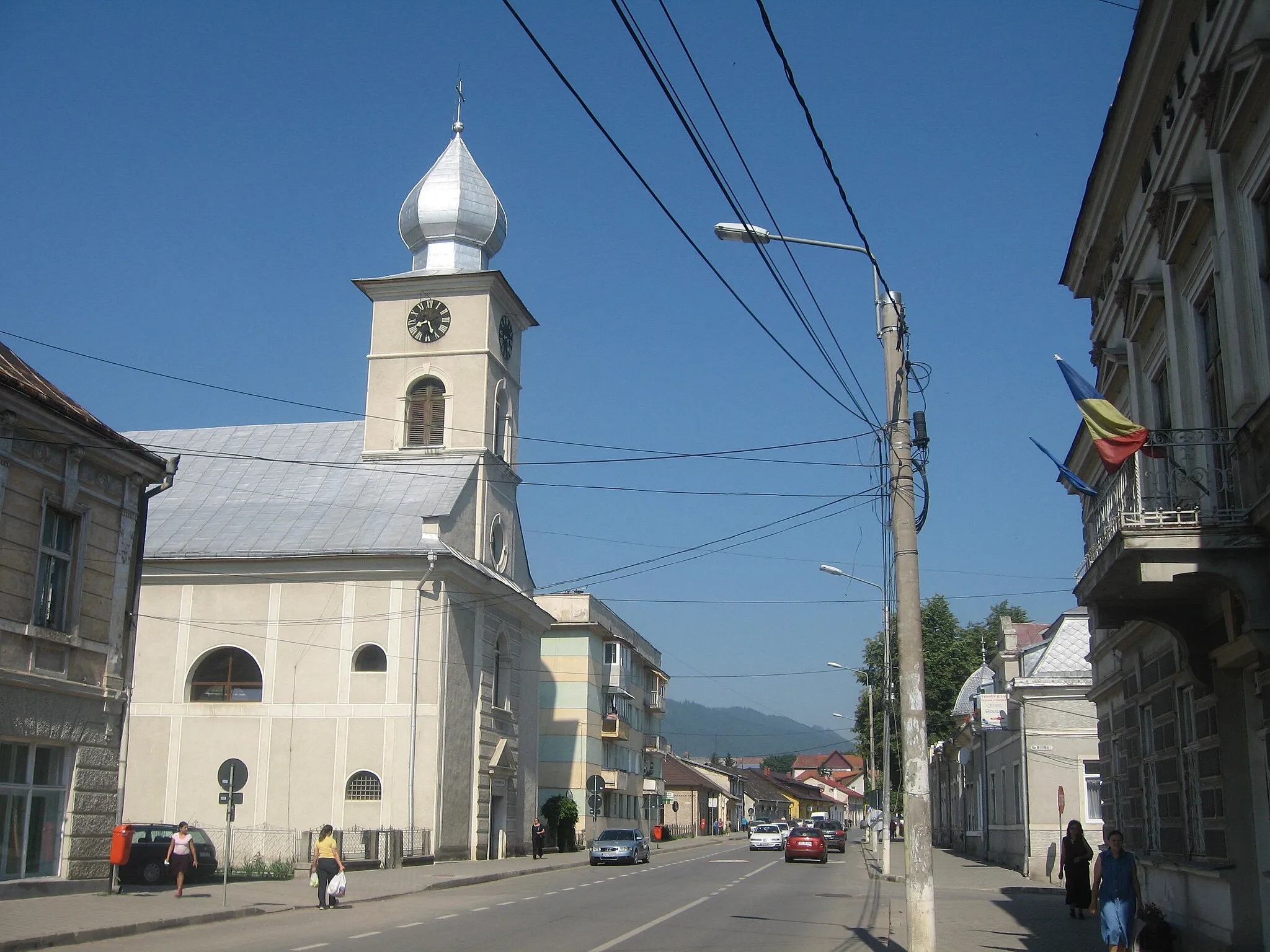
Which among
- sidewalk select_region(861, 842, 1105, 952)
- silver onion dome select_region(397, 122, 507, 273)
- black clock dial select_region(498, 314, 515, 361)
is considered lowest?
sidewalk select_region(861, 842, 1105, 952)

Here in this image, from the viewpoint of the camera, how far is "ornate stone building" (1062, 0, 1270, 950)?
422 inches

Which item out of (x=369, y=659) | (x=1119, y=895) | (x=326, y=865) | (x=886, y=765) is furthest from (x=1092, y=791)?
(x=1119, y=895)

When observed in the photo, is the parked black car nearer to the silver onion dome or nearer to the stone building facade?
the stone building facade

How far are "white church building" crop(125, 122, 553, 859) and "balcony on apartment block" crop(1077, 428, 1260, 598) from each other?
27.2m

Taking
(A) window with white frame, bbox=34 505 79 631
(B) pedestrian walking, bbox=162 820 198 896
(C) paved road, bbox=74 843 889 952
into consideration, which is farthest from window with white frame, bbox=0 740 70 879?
(C) paved road, bbox=74 843 889 952

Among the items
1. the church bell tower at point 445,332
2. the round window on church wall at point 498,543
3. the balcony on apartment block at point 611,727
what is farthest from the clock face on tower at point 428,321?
the balcony on apartment block at point 611,727

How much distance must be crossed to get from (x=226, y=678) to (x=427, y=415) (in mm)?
11273

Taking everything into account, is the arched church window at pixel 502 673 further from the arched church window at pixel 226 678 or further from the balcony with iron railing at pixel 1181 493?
the balcony with iron railing at pixel 1181 493

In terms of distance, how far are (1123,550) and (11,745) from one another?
17261mm

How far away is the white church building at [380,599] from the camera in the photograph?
36.7 m

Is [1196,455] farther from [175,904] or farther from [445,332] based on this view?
[445,332]

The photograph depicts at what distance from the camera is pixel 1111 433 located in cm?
1168

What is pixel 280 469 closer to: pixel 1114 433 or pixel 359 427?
pixel 359 427

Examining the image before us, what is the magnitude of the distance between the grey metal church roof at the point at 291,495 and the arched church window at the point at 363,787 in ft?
21.7
